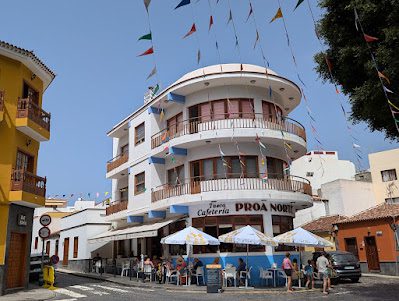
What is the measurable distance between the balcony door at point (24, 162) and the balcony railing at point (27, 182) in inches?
23.2

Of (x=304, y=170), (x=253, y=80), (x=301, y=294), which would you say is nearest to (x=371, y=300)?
(x=301, y=294)

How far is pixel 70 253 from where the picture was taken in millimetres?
37844

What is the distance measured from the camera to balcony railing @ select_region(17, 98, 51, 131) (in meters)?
19.9

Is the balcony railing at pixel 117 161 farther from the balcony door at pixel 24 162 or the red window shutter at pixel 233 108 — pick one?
the balcony door at pixel 24 162

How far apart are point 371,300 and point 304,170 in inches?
1469

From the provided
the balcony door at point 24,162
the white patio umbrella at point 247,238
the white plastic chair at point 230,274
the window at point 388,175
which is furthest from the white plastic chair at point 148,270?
the window at point 388,175

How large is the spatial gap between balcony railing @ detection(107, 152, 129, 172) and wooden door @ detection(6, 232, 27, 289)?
41.4 feet

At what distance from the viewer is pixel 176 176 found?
27.2 meters

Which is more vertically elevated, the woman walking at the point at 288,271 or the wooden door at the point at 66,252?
the wooden door at the point at 66,252

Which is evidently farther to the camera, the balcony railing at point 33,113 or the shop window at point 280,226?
the shop window at point 280,226

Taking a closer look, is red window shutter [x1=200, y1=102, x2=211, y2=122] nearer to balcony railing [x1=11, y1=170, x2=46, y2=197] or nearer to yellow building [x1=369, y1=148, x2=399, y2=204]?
balcony railing [x1=11, y1=170, x2=46, y2=197]

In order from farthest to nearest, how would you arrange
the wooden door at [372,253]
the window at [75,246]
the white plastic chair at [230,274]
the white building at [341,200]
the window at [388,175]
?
the window at [388,175]
the white building at [341,200]
the window at [75,246]
the wooden door at [372,253]
the white plastic chair at [230,274]

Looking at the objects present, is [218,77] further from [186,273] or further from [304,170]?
[304,170]

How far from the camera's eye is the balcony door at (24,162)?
20.3m
